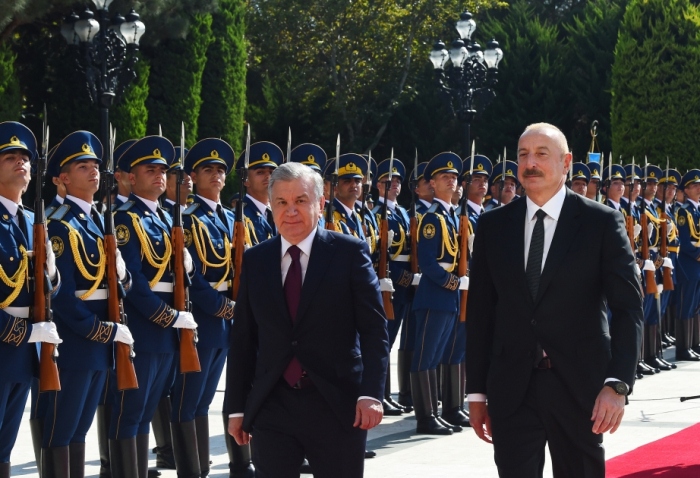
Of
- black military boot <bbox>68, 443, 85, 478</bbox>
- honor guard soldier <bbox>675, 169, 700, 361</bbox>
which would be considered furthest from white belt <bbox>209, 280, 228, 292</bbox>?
honor guard soldier <bbox>675, 169, 700, 361</bbox>

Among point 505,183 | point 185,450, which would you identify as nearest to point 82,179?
point 185,450

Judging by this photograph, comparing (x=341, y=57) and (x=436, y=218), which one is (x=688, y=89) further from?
(x=436, y=218)

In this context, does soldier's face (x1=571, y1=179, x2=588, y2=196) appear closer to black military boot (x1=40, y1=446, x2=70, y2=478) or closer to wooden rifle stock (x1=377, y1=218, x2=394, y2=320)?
wooden rifle stock (x1=377, y1=218, x2=394, y2=320)

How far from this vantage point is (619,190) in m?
10.9

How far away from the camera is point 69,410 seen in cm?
525

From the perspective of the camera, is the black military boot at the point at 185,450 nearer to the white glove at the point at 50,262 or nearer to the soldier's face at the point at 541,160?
the white glove at the point at 50,262

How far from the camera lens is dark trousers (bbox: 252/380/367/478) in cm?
386

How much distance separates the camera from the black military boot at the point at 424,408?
25.8 feet

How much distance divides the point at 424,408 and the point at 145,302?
273 centimetres

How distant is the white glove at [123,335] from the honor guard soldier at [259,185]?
148cm

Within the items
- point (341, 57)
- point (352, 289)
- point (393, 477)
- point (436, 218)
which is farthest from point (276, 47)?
point (352, 289)

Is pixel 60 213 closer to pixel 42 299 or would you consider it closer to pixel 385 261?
pixel 42 299

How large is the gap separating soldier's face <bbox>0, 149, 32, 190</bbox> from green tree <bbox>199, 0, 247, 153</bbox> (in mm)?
18137

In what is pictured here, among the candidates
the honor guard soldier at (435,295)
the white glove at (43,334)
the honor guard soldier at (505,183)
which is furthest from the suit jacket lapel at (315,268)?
the honor guard soldier at (505,183)
